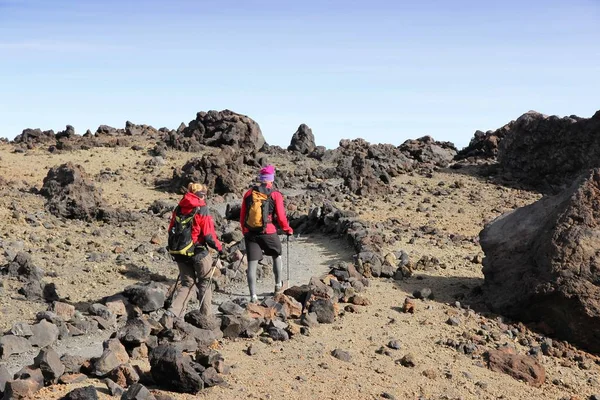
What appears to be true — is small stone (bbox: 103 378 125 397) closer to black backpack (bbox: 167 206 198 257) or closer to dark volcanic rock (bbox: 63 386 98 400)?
dark volcanic rock (bbox: 63 386 98 400)

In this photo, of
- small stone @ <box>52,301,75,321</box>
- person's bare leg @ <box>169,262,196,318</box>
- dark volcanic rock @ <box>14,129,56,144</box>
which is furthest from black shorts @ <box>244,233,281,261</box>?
dark volcanic rock @ <box>14,129,56,144</box>

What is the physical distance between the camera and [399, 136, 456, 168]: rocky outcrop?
32.3 meters

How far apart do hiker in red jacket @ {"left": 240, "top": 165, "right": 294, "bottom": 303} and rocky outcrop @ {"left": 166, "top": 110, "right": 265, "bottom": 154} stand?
2115 centimetres

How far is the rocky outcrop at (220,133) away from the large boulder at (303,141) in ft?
6.75

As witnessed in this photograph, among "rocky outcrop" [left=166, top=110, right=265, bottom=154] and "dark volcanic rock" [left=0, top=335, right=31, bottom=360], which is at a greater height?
"rocky outcrop" [left=166, top=110, right=265, bottom=154]

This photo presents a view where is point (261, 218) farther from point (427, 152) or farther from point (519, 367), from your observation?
point (427, 152)

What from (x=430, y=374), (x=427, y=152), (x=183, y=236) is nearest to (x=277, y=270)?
(x=183, y=236)

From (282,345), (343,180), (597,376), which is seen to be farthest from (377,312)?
(343,180)

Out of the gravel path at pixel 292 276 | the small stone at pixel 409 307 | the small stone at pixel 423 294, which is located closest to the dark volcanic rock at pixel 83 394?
the gravel path at pixel 292 276

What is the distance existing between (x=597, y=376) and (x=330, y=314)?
3682 mm

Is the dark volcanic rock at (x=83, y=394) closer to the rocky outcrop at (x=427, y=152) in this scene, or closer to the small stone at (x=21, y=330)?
the small stone at (x=21, y=330)

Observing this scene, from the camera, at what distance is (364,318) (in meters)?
10.2

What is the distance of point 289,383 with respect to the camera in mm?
7535

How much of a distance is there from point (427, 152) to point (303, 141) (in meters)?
6.46
